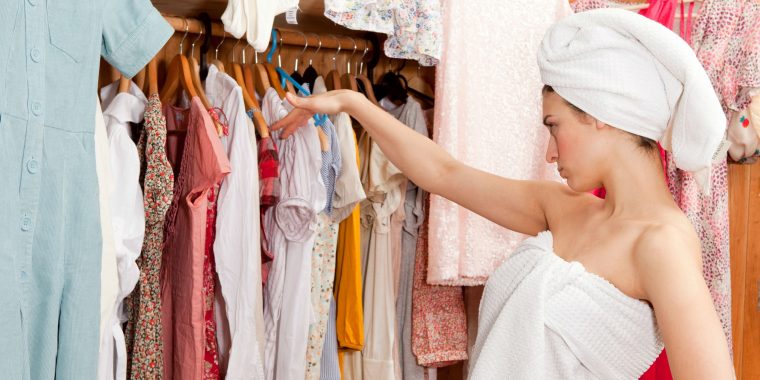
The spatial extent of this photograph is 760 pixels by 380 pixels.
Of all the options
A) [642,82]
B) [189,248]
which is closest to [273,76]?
[189,248]

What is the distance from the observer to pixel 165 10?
7.23ft

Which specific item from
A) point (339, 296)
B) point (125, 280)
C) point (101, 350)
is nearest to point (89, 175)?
point (125, 280)

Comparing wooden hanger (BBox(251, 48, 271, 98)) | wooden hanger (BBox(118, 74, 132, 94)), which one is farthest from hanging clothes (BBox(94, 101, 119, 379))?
wooden hanger (BBox(251, 48, 271, 98))

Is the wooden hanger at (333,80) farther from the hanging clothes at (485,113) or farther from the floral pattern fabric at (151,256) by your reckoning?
the floral pattern fabric at (151,256)

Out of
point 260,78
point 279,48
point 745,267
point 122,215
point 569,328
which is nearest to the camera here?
point 569,328

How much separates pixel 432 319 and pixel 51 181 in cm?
136

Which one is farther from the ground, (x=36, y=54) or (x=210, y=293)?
(x=36, y=54)

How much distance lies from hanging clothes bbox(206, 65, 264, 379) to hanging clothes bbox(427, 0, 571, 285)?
0.56 m

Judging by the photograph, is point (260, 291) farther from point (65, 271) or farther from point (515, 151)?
point (515, 151)

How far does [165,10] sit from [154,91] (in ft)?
1.43

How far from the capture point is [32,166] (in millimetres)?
1420

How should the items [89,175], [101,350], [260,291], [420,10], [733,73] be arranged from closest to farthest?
[89,175] < [101,350] < [260,291] < [420,10] < [733,73]

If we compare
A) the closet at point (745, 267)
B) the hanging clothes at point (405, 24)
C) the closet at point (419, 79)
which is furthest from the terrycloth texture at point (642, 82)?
the closet at point (745, 267)

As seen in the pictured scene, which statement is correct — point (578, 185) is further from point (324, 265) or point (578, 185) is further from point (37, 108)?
point (37, 108)
